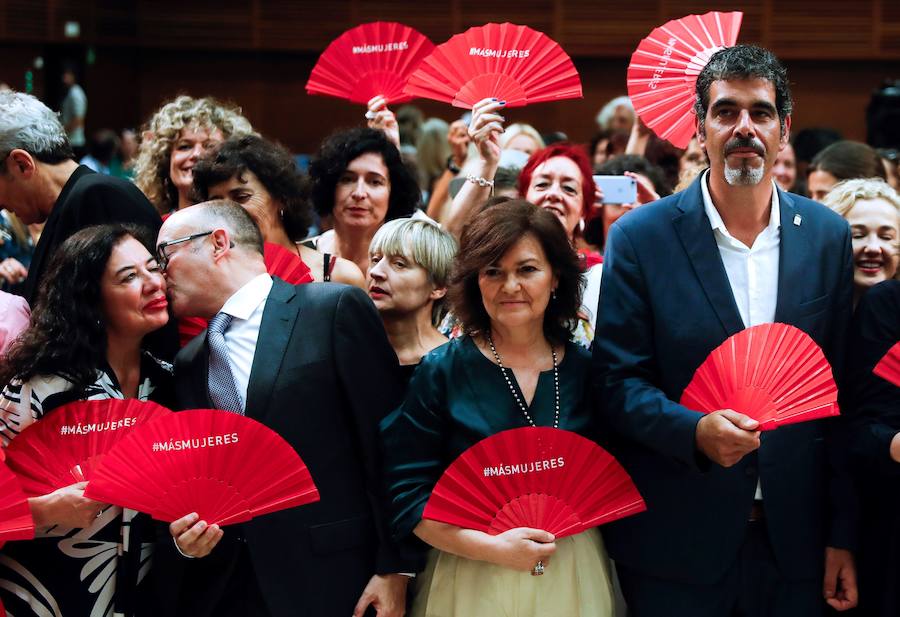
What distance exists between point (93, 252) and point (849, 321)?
1559mm

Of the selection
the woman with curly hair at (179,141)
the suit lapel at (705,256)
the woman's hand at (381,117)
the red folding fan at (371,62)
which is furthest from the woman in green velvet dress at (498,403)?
the woman with curly hair at (179,141)

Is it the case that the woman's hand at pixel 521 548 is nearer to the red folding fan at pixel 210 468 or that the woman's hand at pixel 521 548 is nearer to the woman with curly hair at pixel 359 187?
the red folding fan at pixel 210 468

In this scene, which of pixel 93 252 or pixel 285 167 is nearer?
pixel 93 252

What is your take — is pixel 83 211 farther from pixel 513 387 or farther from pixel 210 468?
pixel 513 387

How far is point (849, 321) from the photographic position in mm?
2271

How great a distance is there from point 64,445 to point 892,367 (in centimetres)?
161

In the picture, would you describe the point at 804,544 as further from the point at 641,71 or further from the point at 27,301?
the point at 27,301

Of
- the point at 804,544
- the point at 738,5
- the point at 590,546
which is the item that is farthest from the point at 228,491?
the point at 738,5

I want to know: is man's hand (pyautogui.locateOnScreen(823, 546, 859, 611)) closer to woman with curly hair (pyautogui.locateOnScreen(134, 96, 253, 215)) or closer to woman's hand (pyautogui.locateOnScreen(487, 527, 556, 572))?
woman's hand (pyautogui.locateOnScreen(487, 527, 556, 572))

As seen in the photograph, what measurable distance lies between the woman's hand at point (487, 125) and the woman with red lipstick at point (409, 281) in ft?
1.48

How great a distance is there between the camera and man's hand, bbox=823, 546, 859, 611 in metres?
2.21

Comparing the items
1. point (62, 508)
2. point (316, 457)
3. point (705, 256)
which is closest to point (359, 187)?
point (316, 457)

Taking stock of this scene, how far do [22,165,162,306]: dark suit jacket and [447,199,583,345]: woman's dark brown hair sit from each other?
34.0 inches

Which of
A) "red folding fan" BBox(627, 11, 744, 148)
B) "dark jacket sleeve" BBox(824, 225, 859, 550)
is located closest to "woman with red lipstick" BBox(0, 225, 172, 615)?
"red folding fan" BBox(627, 11, 744, 148)
